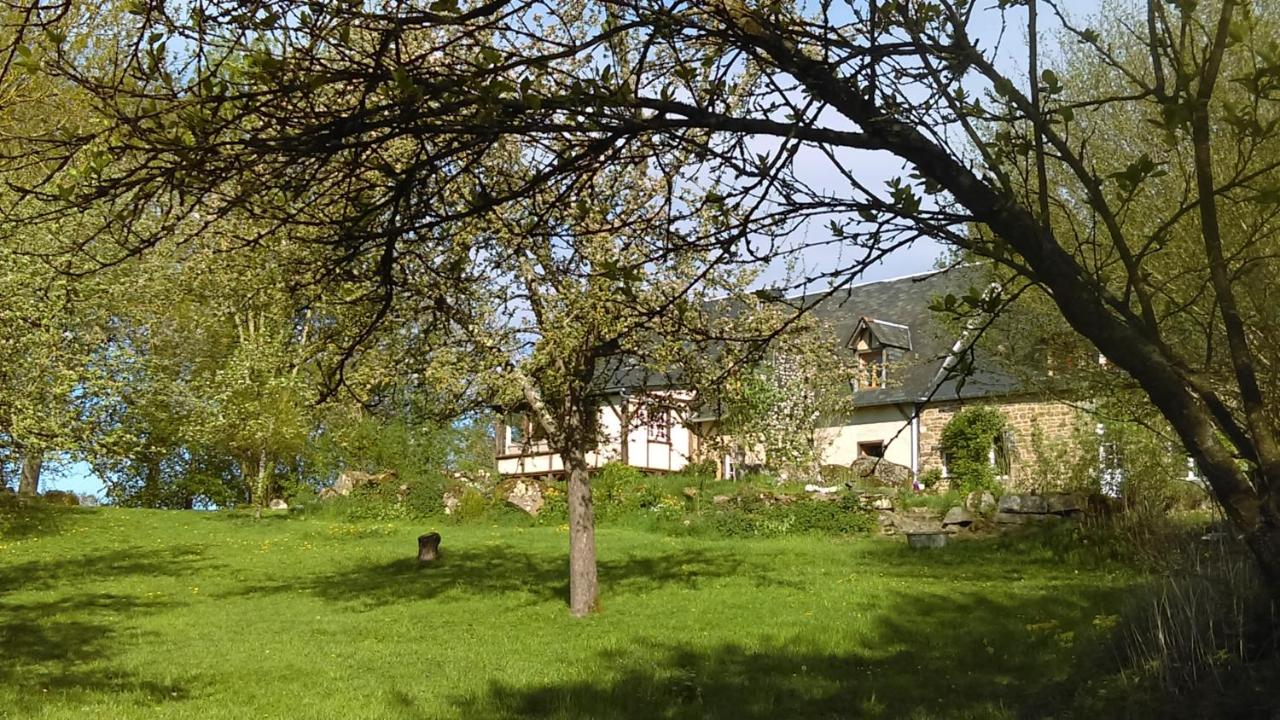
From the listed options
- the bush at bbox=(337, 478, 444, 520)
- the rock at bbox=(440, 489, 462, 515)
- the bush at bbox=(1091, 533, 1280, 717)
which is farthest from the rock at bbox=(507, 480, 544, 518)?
the bush at bbox=(1091, 533, 1280, 717)

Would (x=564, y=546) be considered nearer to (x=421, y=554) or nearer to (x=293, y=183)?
(x=421, y=554)

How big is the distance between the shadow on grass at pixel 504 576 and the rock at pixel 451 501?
258 inches

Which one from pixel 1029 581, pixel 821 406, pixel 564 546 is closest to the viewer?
pixel 1029 581

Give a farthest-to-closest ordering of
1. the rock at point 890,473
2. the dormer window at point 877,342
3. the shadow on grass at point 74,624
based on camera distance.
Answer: the dormer window at point 877,342 → the rock at point 890,473 → the shadow on grass at point 74,624

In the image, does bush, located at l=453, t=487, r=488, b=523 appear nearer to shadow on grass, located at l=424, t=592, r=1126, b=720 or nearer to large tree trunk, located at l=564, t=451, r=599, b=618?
large tree trunk, located at l=564, t=451, r=599, b=618

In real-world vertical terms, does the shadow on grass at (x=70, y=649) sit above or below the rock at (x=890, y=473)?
below

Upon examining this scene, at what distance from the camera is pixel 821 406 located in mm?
26875

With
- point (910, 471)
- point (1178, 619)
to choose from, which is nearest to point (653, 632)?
point (1178, 619)

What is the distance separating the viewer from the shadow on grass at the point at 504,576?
43.3ft

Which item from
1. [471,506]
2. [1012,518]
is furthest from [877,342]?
[471,506]

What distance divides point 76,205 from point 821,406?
81.5 feet

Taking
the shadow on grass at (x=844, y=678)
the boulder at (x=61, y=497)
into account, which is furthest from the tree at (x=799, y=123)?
the boulder at (x=61, y=497)

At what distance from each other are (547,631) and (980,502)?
33.9 feet

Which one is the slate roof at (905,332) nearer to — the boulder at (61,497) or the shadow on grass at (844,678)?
the shadow on grass at (844,678)
